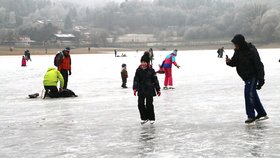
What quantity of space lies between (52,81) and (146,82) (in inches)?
248

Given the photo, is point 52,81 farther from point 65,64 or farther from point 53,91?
point 65,64

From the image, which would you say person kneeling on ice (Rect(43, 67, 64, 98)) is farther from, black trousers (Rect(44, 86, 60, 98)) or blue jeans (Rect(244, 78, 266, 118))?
blue jeans (Rect(244, 78, 266, 118))

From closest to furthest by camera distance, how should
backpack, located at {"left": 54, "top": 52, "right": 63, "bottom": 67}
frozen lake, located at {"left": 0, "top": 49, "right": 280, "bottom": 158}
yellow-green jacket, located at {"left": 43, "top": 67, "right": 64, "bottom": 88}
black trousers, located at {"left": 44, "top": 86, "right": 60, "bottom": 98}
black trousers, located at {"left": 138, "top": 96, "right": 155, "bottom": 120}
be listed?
1. frozen lake, located at {"left": 0, "top": 49, "right": 280, "bottom": 158}
2. black trousers, located at {"left": 138, "top": 96, "right": 155, "bottom": 120}
3. yellow-green jacket, located at {"left": 43, "top": 67, "right": 64, "bottom": 88}
4. black trousers, located at {"left": 44, "top": 86, "right": 60, "bottom": 98}
5. backpack, located at {"left": 54, "top": 52, "right": 63, "bottom": 67}

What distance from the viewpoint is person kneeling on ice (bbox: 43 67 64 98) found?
48.2 ft

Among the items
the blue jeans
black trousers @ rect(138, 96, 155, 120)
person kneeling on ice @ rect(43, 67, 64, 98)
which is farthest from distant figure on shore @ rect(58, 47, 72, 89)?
the blue jeans

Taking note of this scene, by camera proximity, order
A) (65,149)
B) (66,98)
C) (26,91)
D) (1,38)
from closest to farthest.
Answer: (65,149), (66,98), (26,91), (1,38)

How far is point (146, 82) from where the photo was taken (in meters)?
9.19

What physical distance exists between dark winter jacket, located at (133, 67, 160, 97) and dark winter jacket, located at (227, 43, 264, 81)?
1711 millimetres

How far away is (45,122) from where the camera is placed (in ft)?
32.3

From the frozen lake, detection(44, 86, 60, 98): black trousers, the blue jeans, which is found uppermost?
the blue jeans

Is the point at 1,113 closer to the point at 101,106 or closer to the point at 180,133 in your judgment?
the point at 101,106

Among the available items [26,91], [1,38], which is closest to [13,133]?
[26,91]

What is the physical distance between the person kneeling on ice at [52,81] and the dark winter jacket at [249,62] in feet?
24.4

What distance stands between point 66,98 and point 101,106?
2794 millimetres
